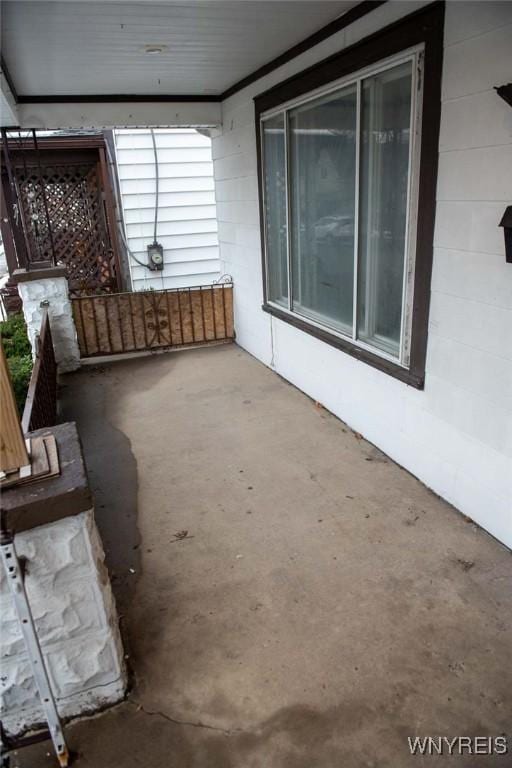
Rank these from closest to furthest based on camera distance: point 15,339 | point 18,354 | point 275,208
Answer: point 275,208 → point 18,354 → point 15,339

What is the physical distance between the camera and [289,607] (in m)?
2.38

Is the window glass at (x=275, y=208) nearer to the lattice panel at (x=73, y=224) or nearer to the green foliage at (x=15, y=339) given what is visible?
the green foliage at (x=15, y=339)

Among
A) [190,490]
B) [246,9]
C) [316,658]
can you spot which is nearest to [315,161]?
[246,9]

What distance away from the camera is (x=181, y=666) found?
2107 mm

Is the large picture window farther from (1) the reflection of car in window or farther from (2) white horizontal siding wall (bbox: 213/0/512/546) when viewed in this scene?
(2) white horizontal siding wall (bbox: 213/0/512/546)

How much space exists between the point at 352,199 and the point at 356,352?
104 centimetres

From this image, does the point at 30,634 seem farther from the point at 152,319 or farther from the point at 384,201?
the point at 152,319

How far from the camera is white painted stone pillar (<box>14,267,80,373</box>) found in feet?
17.5

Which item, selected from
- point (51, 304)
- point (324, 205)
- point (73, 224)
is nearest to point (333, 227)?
point (324, 205)

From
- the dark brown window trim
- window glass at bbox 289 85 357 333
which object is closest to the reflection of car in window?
window glass at bbox 289 85 357 333

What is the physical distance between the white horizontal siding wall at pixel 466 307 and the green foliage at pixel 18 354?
8.94 ft

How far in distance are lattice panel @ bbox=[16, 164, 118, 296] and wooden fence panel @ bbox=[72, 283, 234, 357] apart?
1.64 metres

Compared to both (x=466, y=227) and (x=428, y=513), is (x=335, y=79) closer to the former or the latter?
(x=466, y=227)

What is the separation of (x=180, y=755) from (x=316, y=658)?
0.62 metres
